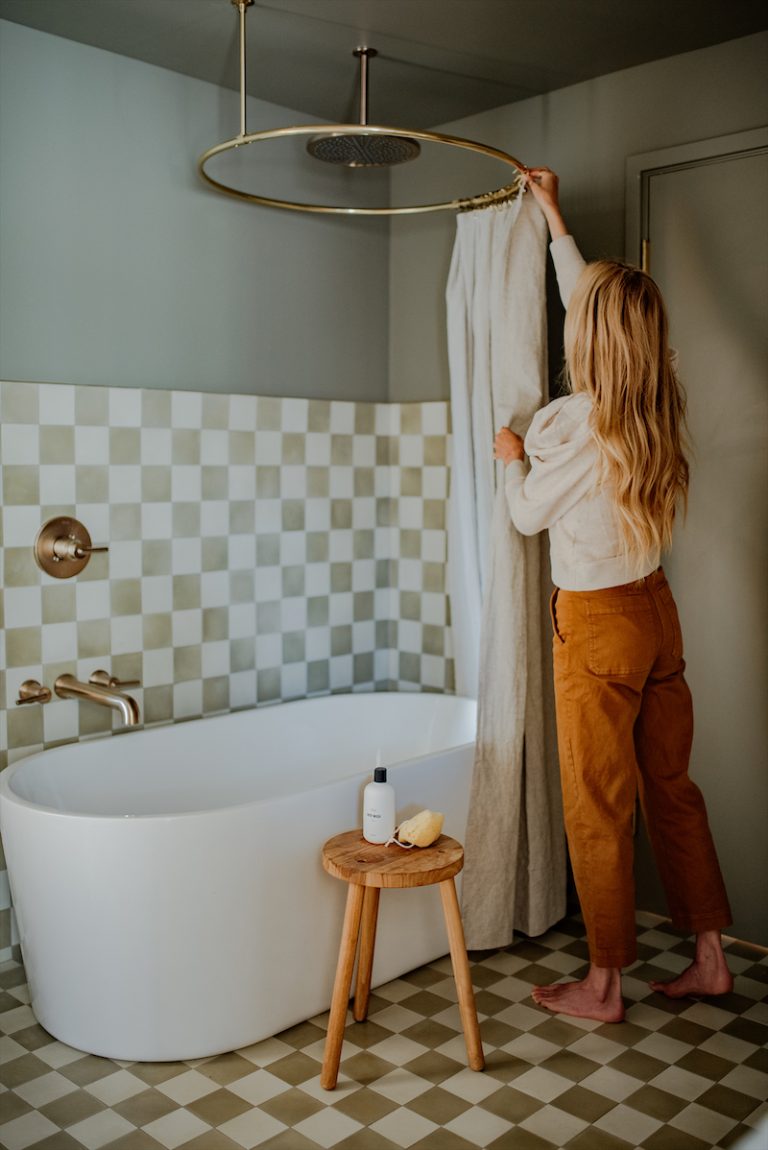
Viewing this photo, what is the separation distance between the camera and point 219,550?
3543 millimetres

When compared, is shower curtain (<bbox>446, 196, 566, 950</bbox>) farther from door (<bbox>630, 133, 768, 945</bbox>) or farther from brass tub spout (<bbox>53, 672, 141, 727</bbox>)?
brass tub spout (<bbox>53, 672, 141, 727</bbox>)

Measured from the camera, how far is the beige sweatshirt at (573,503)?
2.68 m

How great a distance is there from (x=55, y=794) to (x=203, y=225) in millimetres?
1812

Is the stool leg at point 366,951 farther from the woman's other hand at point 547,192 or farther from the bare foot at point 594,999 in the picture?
the woman's other hand at point 547,192

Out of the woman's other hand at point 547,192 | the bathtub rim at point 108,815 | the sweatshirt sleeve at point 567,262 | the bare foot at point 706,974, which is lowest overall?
the bare foot at point 706,974

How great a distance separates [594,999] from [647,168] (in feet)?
7.80

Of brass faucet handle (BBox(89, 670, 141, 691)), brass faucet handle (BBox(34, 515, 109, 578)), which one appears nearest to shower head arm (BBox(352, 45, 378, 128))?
brass faucet handle (BBox(34, 515, 109, 578))

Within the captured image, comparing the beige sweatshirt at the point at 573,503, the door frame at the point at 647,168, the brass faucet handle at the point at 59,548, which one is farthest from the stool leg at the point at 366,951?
the door frame at the point at 647,168

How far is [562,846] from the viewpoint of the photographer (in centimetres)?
338

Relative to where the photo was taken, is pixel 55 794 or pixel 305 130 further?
pixel 55 794

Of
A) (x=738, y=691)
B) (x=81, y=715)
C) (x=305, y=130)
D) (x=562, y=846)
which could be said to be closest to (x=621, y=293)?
(x=305, y=130)

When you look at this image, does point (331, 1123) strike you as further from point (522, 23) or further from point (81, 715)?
point (522, 23)

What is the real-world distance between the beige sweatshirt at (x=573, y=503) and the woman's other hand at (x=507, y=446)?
26 centimetres

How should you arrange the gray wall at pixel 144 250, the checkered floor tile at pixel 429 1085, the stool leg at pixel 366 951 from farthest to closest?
the gray wall at pixel 144 250 < the stool leg at pixel 366 951 < the checkered floor tile at pixel 429 1085
